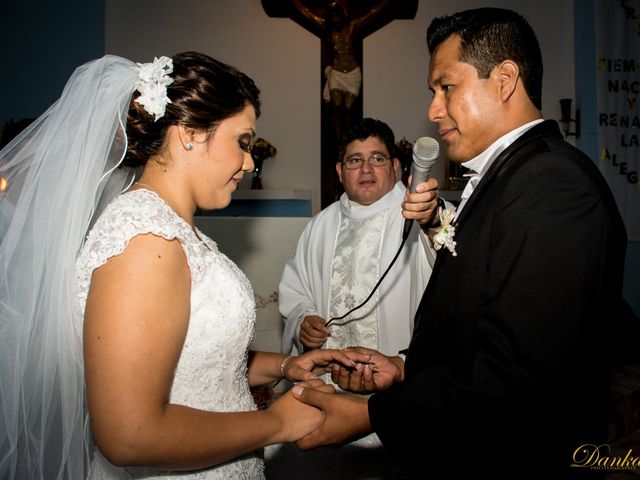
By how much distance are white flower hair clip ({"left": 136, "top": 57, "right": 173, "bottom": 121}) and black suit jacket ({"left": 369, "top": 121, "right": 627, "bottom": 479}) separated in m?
1.01

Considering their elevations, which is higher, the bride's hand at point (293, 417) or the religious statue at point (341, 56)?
the religious statue at point (341, 56)

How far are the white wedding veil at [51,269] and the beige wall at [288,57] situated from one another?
4.63 m

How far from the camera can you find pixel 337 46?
5762 millimetres

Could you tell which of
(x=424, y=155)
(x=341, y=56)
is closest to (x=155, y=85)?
(x=424, y=155)

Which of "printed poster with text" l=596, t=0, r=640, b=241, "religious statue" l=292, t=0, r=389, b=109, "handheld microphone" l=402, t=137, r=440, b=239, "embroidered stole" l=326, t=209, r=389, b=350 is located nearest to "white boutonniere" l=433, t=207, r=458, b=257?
"handheld microphone" l=402, t=137, r=440, b=239

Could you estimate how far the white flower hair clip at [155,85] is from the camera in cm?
137

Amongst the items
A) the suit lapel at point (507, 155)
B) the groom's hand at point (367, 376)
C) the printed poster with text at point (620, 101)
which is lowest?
the groom's hand at point (367, 376)

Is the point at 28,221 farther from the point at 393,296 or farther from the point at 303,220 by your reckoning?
the point at 303,220

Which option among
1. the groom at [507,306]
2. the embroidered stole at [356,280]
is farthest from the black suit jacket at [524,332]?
the embroidered stole at [356,280]

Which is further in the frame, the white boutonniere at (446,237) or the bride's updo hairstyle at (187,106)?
the white boutonniere at (446,237)

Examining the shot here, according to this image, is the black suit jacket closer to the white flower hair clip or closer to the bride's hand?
the bride's hand

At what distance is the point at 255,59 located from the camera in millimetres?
6102

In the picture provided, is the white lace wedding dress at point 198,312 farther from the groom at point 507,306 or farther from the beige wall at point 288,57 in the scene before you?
the beige wall at point 288,57

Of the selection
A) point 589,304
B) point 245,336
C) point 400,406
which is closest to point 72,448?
point 245,336
